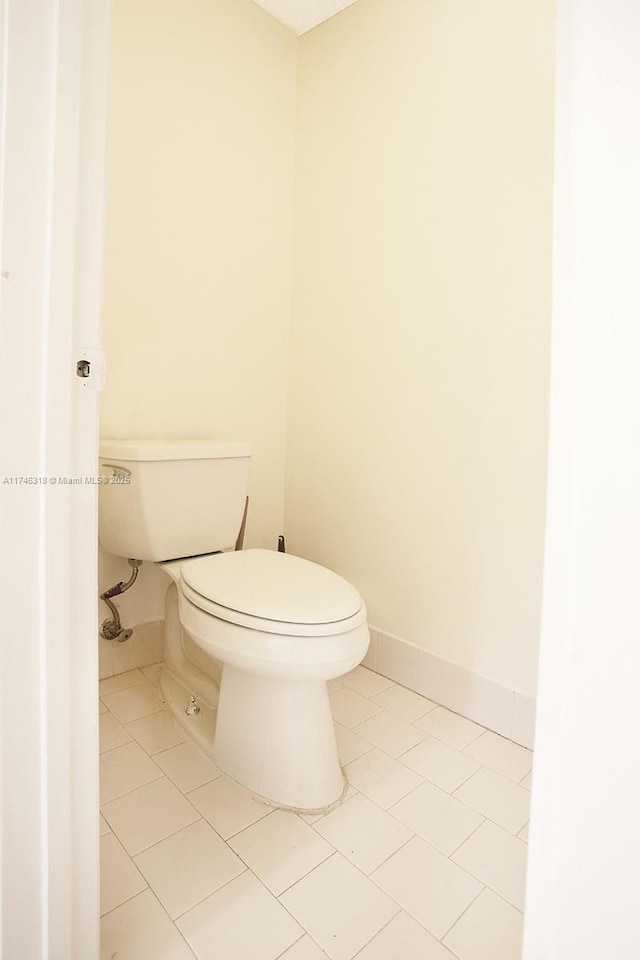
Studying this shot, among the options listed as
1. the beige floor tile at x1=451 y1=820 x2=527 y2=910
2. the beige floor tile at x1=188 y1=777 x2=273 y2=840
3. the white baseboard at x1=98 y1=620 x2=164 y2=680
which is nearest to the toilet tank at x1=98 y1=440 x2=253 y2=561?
the white baseboard at x1=98 y1=620 x2=164 y2=680

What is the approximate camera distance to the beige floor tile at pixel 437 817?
3.57 ft

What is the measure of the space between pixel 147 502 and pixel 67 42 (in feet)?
3.21

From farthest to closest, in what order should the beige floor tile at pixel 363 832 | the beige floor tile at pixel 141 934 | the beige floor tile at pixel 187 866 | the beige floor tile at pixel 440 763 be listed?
the beige floor tile at pixel 440 763
the beige floor tile at pixel 363 832
the beige floor tile at pixel 187 866
the beige floor tile at pixel 141 934

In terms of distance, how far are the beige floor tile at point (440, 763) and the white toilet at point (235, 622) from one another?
0.21 meters

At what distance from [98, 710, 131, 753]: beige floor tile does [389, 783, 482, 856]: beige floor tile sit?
2.25ft

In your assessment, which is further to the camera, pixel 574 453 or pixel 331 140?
pixel 331 140

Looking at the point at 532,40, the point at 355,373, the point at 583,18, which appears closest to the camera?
the point at 583,18

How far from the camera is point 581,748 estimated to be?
0.37 m

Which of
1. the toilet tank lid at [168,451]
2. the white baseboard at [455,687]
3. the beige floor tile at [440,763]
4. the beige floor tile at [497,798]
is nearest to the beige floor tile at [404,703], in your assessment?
the white baseboard at [455,687]

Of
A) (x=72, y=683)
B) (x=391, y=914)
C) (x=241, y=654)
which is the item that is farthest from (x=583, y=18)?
(x=391, y=914)

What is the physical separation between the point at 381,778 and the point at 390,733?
182 millimetres

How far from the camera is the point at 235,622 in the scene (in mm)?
1106

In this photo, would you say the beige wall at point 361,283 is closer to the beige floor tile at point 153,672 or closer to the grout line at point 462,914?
the beige floor tile at point 153,672

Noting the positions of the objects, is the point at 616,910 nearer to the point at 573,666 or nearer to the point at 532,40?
the point at 573,666
